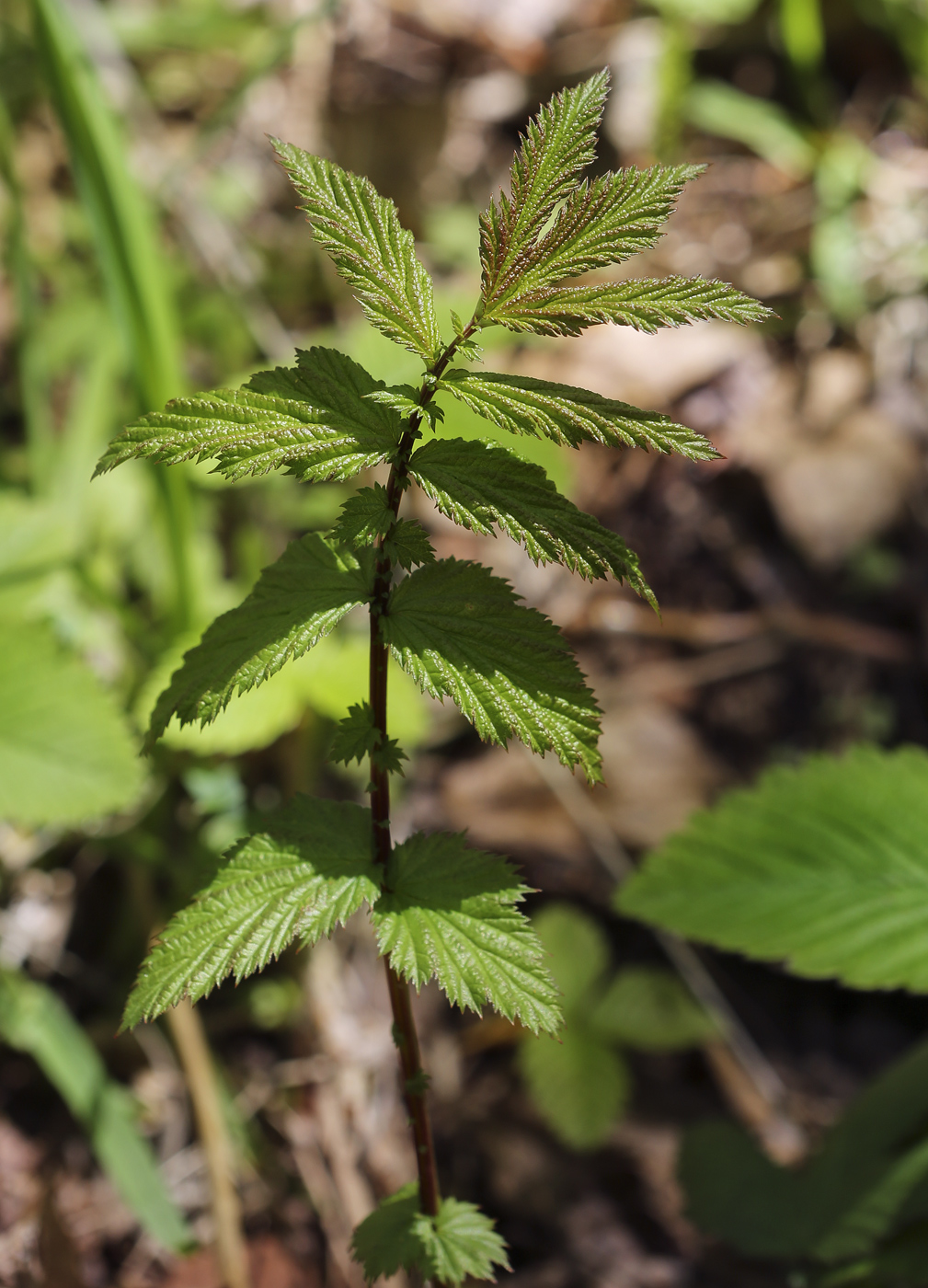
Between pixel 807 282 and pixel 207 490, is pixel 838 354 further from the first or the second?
pixel 207 490

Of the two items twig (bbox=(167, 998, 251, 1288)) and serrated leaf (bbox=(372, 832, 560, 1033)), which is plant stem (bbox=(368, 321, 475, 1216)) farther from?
twig (bbox=(167, 998, 251, 1288))

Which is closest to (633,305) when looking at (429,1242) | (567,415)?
(567,415)

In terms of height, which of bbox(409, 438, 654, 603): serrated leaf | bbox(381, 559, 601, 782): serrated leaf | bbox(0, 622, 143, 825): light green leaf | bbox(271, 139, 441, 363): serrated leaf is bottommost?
bbox(0, 622, 143, 825): light green leaf

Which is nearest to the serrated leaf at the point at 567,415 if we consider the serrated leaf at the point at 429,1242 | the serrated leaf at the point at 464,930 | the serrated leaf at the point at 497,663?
the serrated leaf at the point at 497,663

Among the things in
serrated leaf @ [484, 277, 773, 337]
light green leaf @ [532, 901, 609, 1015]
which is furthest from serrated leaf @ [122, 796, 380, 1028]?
light green leaf @ [532, 901, 609, 1015]

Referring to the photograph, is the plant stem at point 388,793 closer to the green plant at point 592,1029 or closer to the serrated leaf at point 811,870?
the serrated leaf at point 811,870

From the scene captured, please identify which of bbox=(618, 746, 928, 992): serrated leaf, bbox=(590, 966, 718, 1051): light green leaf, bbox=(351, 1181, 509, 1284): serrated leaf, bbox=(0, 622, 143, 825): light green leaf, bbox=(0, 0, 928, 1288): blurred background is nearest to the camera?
bbox=(351, 1181, 509, 1284): serrated leaf

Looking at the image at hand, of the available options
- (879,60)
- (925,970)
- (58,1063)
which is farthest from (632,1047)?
(879,60)
